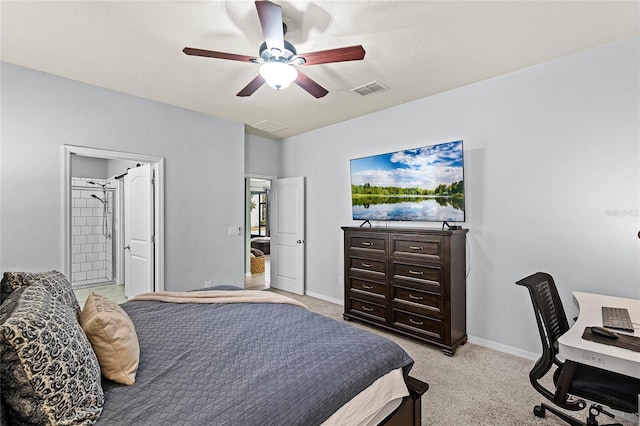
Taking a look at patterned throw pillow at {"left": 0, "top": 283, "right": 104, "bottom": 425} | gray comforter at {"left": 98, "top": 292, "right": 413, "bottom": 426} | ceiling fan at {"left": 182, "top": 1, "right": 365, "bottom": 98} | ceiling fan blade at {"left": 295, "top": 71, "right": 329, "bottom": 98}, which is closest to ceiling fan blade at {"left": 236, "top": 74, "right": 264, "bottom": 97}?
ceiling fan at {"left": 182, "top": 1, "right": 365, "bottom": 98}

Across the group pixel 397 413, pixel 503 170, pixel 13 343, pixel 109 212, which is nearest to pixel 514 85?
pixel 503 170

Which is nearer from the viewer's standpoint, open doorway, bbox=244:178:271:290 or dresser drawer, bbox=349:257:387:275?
dresser drawer, bbox=349:257:387:275

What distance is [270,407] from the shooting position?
1159 mm

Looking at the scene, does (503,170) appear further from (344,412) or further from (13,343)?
(13,343)

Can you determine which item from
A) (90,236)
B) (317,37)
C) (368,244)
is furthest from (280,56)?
(90,236)

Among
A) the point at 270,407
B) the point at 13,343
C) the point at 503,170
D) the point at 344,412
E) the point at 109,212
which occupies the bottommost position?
the point at 344,412

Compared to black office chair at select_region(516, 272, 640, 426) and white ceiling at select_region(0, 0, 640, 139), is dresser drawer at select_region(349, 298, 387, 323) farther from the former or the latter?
white ceiling at select_region(0, 0, 640, 139)

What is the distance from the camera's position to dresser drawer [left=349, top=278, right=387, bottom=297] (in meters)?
3.60

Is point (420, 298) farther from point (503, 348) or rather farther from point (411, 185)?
point (411, 185)

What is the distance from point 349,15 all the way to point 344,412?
7.84 feet

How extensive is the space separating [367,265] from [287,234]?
2079 millimetres

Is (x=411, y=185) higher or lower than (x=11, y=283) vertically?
higher

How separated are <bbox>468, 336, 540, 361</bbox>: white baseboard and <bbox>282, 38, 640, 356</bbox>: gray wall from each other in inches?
0.7

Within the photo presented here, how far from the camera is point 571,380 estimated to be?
5.43 ft
